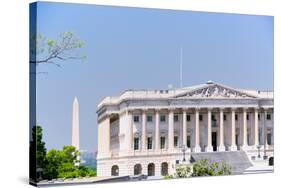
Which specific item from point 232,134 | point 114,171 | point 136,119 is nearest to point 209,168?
point 232,134

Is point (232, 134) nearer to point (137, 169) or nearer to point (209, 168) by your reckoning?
point (209, 168)

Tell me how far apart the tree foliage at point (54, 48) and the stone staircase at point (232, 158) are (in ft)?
11.6

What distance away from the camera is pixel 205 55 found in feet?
51.3

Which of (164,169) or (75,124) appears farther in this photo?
(164,169)

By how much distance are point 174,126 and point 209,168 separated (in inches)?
45.4

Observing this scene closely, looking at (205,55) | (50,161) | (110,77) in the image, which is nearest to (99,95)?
(110,77)

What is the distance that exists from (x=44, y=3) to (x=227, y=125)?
200 inches

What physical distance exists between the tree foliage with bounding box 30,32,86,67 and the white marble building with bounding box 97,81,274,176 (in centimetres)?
116

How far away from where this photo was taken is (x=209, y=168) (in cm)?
1573

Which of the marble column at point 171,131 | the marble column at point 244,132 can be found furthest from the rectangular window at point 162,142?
the marble column at point 244,132

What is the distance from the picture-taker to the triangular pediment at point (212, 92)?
1555cm

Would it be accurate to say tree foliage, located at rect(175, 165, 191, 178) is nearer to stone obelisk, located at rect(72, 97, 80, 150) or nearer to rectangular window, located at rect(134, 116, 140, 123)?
rectangular window, located at rect(134, 116, 140, 123)

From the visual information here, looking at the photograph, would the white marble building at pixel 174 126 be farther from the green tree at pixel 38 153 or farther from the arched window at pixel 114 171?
the green tree at pixel 38 153

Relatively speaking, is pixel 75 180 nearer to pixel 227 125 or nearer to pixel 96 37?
pixel 96 37
